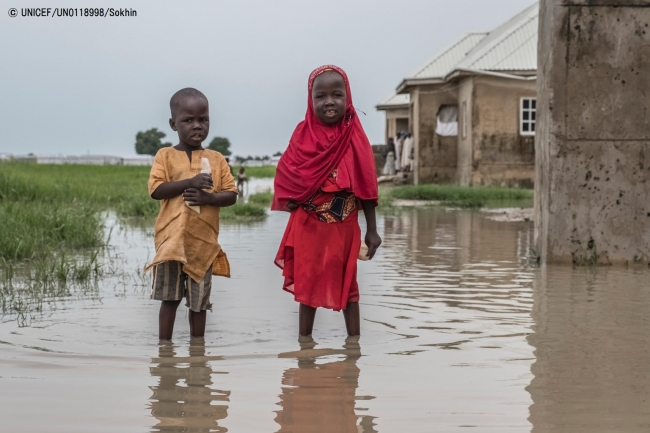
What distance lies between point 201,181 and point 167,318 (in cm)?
75

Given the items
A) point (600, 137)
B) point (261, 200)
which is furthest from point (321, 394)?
point (261, 200)

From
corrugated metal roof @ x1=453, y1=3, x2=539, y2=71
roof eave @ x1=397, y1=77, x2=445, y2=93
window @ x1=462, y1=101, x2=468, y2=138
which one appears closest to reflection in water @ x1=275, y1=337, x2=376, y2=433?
corrugated metal roof @ x1=453, y1=3, x2=539, y2=71

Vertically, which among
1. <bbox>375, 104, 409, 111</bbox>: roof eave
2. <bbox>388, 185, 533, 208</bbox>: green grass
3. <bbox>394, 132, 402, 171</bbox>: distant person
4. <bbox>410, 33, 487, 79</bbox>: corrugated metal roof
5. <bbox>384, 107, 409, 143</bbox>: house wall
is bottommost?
<bbox>388, 185, 533, 208</bbox>: green grass

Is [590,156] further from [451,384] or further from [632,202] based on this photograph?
[451,384]

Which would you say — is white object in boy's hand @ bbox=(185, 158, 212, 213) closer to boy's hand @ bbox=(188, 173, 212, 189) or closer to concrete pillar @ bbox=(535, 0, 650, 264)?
boy's hand @ bbox=(188, 173, 212, 189)

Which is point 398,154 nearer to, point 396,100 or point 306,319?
point 396,100

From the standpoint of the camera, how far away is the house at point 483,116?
25734 mm

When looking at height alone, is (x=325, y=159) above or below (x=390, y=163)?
below

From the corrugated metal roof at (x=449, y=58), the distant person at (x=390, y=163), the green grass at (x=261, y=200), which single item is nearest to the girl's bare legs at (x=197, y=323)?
the green grass at (x=261, y=200)

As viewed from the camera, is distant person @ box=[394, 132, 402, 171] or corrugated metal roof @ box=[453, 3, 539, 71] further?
distant person @ box=[394, 132, 402, 171]

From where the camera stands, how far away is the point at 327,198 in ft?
17.3

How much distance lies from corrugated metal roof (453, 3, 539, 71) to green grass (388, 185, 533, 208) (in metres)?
4.01

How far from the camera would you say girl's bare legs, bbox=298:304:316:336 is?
17.9 feet

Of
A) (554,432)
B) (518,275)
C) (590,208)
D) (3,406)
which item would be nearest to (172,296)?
(3,406)
